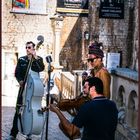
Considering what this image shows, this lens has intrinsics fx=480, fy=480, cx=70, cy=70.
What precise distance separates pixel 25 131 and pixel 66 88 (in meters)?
5.89

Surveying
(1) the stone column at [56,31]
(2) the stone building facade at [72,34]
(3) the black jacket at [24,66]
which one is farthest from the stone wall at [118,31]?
(3) the black jacket at [24,66]

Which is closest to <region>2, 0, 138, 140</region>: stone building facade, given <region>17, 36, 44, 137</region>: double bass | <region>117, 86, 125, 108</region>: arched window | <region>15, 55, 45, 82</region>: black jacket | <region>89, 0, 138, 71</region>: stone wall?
<region>89, 0, 138, 71</region>: stone wall

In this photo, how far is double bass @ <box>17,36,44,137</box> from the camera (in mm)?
5680

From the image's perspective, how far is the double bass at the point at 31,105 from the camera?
5680 mm

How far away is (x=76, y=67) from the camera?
1817cm

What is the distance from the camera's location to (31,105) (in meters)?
A: 5.72

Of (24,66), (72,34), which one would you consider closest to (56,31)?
(72,34)

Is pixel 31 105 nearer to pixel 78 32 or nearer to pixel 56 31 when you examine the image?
pixel 56 31

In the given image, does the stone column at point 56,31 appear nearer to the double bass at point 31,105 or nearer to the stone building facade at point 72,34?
the stone building facade at point 72,34

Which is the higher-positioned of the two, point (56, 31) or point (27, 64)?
point (56, 31)

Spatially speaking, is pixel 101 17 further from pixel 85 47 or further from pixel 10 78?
pixel 10 78

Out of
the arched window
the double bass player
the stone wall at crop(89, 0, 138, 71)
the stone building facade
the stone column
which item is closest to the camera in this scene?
the arched window

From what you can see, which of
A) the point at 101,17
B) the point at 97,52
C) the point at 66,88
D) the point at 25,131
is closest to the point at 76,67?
the point at 101,17

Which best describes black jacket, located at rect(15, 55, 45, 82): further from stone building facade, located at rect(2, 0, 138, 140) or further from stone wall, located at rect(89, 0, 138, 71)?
stone wall, located at rect(89, 0, 138, 71)
